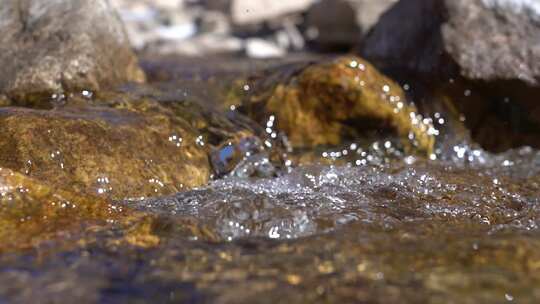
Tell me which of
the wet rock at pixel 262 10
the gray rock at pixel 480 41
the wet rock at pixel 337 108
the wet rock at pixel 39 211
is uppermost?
the wet rock at pixel 39 211

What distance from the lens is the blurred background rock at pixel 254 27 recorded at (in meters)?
10.9

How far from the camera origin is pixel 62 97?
542cm

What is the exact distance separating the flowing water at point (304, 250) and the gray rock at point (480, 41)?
60.4 inches

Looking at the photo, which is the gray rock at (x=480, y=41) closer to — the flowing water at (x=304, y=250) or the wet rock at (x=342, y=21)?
the flowing water at (x=304, y=250)

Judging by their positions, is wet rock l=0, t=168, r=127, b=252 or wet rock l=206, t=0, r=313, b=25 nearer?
wet rock l=0, t=168, r=127, b=252

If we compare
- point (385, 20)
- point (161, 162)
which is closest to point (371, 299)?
point (161, 162)

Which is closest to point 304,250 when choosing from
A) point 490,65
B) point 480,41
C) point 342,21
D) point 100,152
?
point 100,152

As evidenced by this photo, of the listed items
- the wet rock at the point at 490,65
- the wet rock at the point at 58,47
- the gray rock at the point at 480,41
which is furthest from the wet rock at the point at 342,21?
the wet rock at the point at 58,47

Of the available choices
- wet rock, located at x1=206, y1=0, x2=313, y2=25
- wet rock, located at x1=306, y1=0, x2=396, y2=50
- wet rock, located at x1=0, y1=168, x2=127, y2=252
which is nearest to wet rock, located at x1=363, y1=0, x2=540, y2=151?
wet rock, located at x1=0, y1=168, x2=127, y2=252

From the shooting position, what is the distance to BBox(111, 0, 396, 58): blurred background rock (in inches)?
430

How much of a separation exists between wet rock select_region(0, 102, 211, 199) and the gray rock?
2.14 metres

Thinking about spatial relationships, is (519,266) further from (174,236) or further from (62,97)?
(62,97)

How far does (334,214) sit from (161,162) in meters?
1.23

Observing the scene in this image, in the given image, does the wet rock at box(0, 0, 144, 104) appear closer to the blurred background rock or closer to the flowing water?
the flowing water
